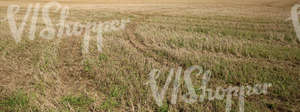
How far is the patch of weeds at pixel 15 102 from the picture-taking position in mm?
3568

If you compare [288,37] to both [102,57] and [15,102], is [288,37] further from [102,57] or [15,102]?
[15,102]

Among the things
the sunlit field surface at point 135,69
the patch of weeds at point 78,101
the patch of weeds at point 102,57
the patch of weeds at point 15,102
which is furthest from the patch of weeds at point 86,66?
the patch of weeds at point 15,102

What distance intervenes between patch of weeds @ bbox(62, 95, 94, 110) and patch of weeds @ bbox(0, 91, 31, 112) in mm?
687

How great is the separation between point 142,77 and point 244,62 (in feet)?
10.8

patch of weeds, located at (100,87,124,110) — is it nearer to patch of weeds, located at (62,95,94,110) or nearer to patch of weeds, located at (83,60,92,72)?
patch of weeds, located at (62,95,94,110)

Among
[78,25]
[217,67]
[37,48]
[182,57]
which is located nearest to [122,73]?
[182,57]

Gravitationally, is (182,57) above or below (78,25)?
below

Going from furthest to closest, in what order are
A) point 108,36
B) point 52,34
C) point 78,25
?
point 78,25, point 52,34, point 108,36

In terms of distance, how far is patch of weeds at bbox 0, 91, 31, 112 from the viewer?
11.7 feet

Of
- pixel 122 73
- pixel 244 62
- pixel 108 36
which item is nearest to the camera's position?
pixel 122 73

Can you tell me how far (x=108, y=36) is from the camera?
30.5 ft

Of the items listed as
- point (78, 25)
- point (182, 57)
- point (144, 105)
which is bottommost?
point (144, 105)

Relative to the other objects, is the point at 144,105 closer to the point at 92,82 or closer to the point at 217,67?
the point at 92,82
